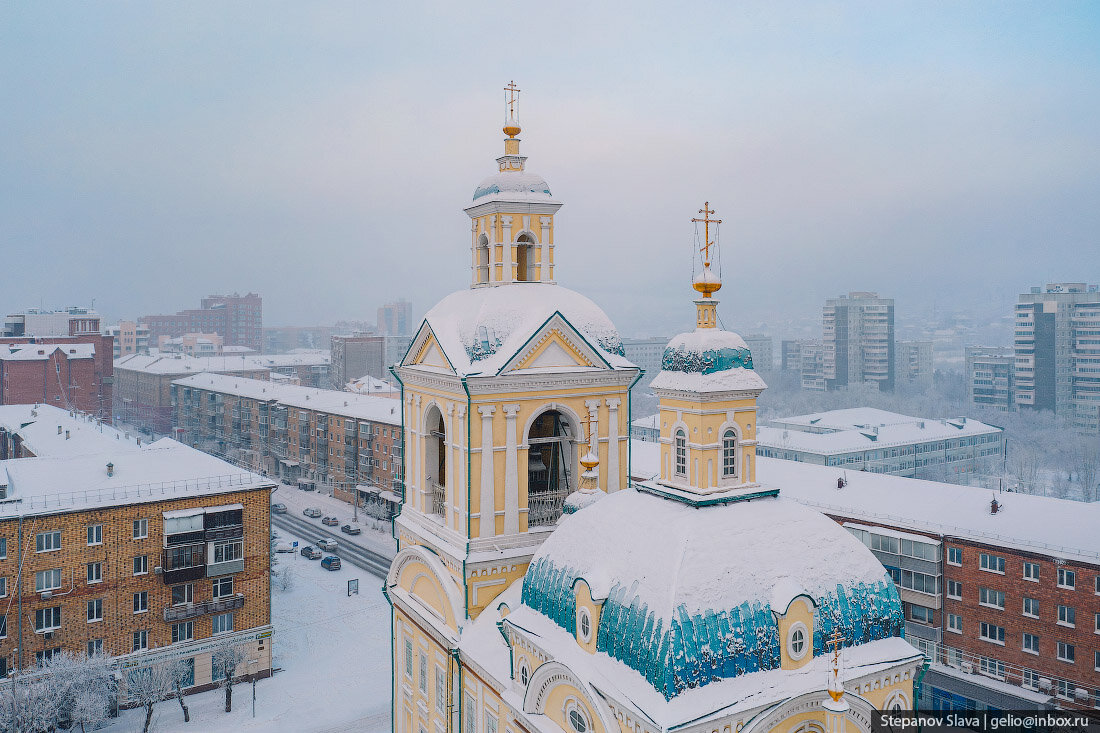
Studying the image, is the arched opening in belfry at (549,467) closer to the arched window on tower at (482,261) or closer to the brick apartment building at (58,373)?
the arched window on tower at (482,261)

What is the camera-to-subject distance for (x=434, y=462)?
22188 millimetres

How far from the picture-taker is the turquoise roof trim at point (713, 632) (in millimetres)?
12516

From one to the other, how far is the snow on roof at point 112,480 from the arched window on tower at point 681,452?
26.0m

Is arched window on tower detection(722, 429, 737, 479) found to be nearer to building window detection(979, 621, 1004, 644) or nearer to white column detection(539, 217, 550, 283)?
white column detection(539, 217, 550, 283)

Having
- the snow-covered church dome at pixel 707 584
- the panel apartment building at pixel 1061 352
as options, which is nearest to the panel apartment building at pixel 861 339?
the panel apartment building at pixel 1061 352

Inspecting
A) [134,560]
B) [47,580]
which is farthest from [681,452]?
[47,580]

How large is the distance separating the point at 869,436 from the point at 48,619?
203ft

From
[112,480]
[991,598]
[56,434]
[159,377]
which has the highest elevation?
[159,377]

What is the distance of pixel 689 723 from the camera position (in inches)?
470

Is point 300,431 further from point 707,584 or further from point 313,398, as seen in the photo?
point 707,584

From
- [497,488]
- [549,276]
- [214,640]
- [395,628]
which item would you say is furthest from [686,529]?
[214,640]

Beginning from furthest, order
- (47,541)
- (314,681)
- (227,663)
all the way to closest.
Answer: (314,681)
(227,663)
(47,541)

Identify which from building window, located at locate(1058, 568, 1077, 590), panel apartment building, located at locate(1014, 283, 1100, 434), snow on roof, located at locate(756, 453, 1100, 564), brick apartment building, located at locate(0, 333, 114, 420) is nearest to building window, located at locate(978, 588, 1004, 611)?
snow on roof, located at locate(756, 453, 1100, 564)

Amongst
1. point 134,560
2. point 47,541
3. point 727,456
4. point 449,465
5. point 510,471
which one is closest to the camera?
point 727,456
